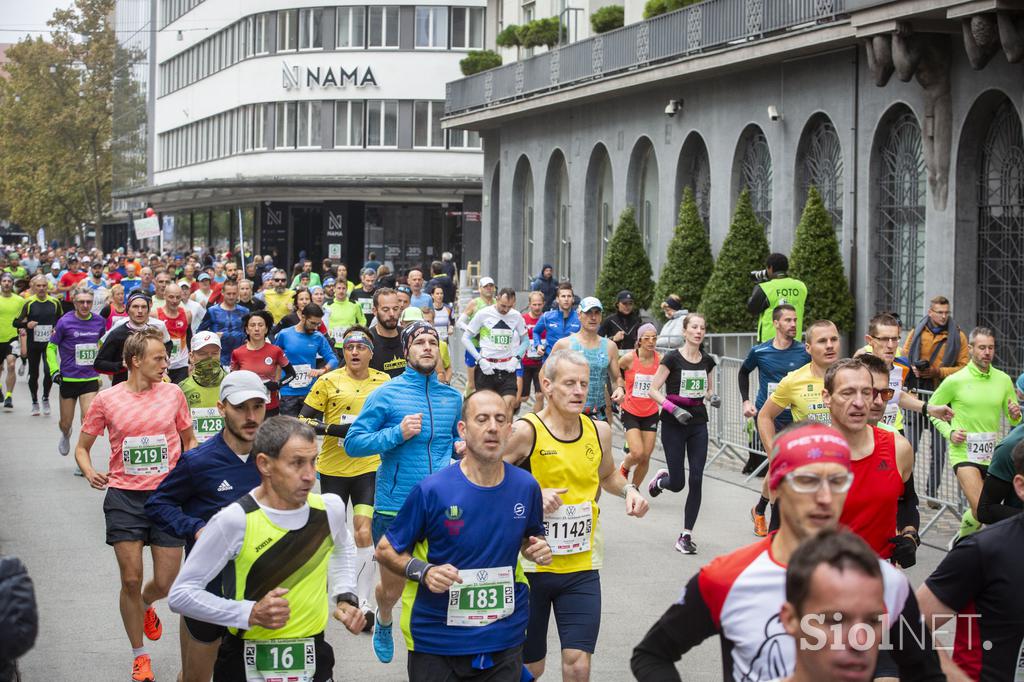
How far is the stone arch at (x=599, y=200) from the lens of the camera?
1411 inches

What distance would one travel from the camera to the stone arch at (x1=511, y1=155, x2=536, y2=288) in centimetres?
4125

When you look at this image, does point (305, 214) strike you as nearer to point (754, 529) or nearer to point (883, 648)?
point (754, 529)

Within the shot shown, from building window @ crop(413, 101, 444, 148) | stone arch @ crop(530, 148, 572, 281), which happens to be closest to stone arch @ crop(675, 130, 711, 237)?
stone arch @ crop(530, 148, 572, 281)

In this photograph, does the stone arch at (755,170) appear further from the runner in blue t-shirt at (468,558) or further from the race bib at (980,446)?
the runner in blue t-shirt at (468,558)

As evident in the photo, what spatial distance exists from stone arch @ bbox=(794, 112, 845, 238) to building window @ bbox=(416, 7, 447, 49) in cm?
3335

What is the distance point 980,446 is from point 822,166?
15.1m

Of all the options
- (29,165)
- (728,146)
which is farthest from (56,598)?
(29,165)

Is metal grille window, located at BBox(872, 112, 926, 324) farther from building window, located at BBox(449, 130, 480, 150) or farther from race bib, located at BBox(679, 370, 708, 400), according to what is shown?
building window, located at BBox(449, 130, 480, 150)

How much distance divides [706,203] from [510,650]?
24.8 meters

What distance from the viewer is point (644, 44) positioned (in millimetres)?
30219

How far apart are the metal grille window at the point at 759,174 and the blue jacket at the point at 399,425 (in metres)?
18.9

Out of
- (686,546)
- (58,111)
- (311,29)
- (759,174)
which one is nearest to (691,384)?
(686,546)

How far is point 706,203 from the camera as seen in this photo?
30469 mm

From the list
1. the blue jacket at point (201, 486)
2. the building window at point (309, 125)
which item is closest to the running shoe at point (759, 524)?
the blue jacket at point (201, 486)
